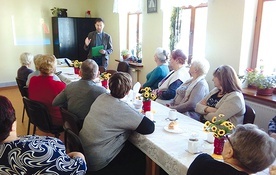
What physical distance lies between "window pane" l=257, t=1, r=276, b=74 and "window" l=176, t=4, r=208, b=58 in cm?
93

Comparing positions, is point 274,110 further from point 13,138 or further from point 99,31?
point 99,31

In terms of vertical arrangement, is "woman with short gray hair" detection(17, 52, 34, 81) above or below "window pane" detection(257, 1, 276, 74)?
below

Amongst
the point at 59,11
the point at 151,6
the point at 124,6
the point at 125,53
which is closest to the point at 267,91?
the point at 151,6

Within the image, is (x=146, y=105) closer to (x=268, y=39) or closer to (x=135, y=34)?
(x=268, y=39)

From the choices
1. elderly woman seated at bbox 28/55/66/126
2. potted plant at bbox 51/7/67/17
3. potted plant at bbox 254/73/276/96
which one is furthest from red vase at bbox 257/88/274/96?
potted plant at bbox 51/7/67/17

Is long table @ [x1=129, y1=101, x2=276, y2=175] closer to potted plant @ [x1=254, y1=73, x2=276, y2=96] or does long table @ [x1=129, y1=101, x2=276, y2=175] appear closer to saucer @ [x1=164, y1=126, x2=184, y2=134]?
saucer @ [x1=164, y1=126, x2=184, y2=134]

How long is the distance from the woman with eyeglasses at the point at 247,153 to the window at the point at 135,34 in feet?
14.5

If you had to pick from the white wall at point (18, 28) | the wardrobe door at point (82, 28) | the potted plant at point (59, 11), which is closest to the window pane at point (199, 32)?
the wardrobe door at point (82, 28)

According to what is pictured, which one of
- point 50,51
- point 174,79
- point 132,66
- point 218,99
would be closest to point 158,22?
point 132,66

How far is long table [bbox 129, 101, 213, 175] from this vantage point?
140 centimetres

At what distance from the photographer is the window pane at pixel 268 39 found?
287 centimetres

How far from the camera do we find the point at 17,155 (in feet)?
3.53

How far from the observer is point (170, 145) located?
61.1 inches

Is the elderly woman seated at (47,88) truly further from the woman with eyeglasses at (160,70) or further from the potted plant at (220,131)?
the potted plant at (220,131)
